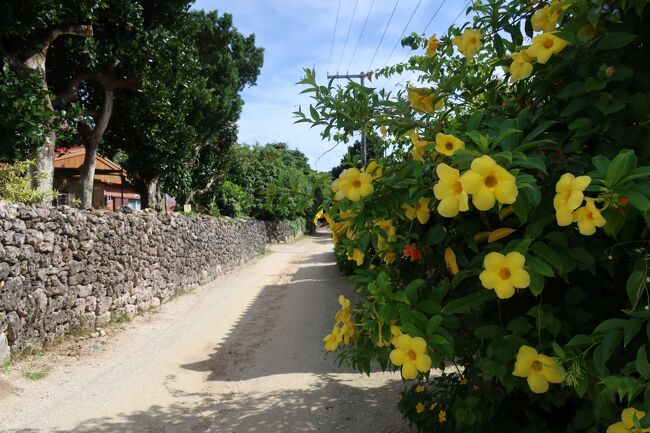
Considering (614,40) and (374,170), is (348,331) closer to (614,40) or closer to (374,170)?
(374,170)

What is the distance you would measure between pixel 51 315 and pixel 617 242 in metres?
6.41

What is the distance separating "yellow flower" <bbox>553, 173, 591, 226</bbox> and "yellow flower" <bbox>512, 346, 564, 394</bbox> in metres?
0.37

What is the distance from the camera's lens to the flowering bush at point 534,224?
0.95 meters

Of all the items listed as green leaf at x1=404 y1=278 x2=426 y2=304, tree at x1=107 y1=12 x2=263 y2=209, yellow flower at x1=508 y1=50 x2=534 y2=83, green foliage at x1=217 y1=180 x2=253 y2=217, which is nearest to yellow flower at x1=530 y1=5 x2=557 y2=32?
yellow flower at x1=508 y1=50 x2=534 y2=83

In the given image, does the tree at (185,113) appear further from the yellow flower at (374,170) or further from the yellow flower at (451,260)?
the yellow flower at (451,260)

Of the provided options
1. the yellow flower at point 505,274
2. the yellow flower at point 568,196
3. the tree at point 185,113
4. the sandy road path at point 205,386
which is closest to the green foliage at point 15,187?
the sandy road path at point 205,386

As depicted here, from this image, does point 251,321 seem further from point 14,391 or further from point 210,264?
point 210,264

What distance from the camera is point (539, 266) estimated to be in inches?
38.9

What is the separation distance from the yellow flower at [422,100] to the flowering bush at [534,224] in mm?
80

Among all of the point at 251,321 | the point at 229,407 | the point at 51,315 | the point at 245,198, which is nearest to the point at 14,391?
the point at 51,315

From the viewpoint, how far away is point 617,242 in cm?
107

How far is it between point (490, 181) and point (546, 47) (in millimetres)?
532

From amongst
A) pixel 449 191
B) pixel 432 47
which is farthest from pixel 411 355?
pixel 432 47

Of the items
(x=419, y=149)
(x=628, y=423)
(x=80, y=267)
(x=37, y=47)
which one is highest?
(x=37, y=47)
